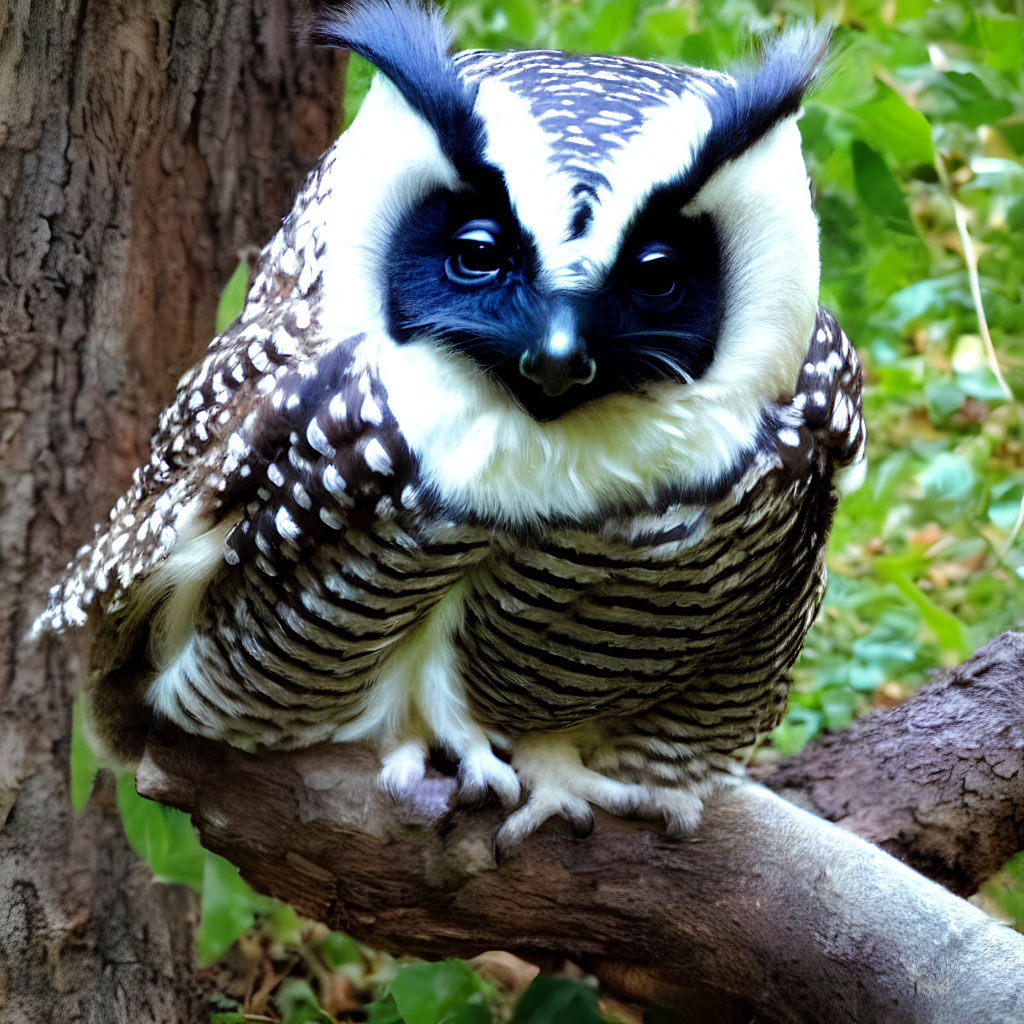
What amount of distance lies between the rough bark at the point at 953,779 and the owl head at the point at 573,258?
72cm

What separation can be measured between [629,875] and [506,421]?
71 centimetres

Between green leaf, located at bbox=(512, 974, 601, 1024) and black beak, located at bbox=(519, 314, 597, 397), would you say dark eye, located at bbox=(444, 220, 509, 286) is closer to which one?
black beak, located at bbox=(519, 314, 597, 397)

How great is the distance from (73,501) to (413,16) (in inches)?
36.4

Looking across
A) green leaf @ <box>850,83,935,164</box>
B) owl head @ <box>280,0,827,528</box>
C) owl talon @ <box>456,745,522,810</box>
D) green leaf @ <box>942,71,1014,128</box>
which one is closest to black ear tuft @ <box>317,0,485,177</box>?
A: owl head @ <box>280,0,827,528</box>

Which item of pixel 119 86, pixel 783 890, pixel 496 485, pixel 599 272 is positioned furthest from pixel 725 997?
pixel 119 86

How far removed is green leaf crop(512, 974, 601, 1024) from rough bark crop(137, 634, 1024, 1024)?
4cm

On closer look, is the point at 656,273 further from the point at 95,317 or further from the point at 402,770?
the point at 95,317

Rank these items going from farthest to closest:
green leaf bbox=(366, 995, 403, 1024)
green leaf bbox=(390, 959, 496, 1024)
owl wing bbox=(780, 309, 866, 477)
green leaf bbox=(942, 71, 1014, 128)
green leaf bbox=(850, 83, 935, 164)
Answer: green leaf bbox=(942, 71, 1014, 128), green leaf bbox=(850, 83, 935, 164), green leaf bbox=(366, 995, 403, 1024), green leaf bbox=(390, 959, 496, 1024), owl wing bbox=(780, 309, 866, 477)

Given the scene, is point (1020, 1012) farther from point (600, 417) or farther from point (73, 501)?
point (73, 501)

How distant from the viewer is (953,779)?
1.41 m

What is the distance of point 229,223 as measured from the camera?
5.37 ft

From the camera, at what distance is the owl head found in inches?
31.2

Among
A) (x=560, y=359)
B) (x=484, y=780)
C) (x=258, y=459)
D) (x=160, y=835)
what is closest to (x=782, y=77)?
(x=560, y=359)

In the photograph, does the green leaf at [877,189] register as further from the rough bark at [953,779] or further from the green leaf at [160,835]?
the green leaf at [160,835]
